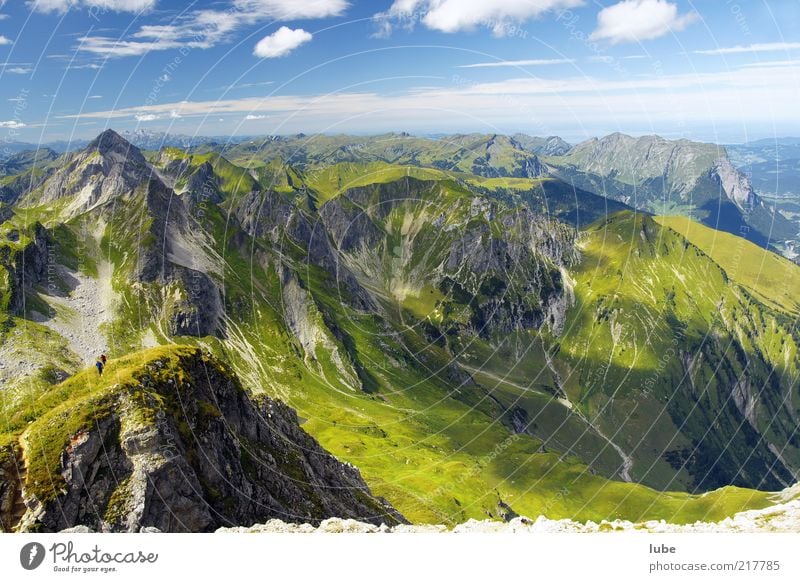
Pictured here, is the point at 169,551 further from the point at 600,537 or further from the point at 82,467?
the point at 600,537

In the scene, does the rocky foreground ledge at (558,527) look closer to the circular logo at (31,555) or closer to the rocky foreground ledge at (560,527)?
the rocky foreground ledge at (560,527)

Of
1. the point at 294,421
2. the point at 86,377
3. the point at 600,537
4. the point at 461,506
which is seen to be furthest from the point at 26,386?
the point at 600,537

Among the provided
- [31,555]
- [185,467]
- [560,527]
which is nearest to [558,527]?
[560,527]

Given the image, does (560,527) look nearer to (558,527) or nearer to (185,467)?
(558,527)

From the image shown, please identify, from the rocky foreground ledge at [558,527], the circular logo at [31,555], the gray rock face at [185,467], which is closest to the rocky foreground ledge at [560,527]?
the rocky foreground ledge at [558,527]

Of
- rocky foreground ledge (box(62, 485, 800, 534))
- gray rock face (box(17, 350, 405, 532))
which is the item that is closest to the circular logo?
gray rock face (box(17, 350, 405, 532))

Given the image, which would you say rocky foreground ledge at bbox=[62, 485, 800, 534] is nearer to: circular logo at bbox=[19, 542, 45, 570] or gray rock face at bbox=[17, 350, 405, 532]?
gray rock face at bbox=[17, 350, 405, 532]
